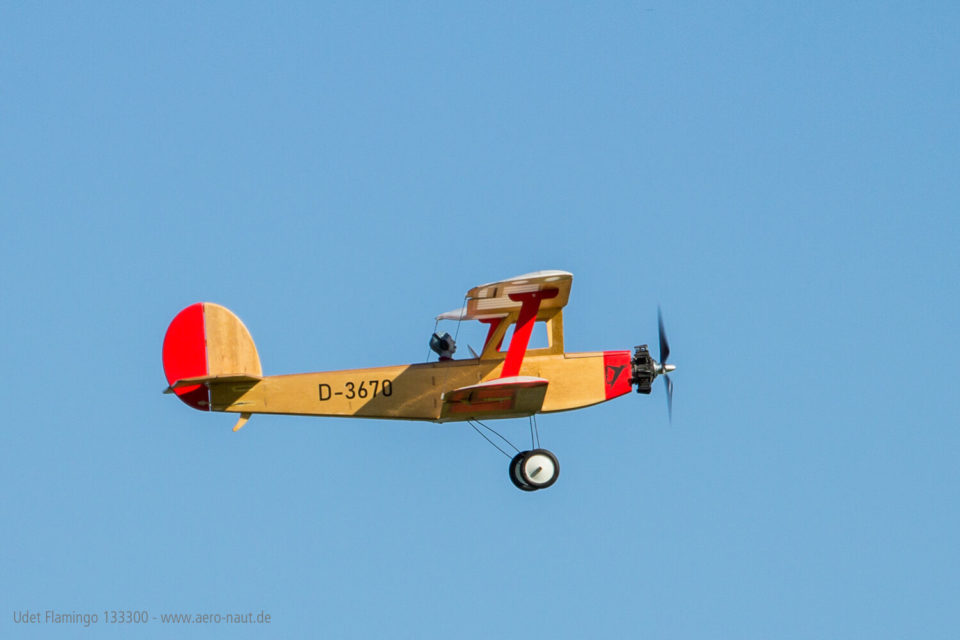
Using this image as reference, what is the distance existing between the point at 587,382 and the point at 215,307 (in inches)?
237

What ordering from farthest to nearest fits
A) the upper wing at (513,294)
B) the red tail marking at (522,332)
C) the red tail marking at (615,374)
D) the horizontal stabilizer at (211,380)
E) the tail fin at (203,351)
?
the red tail marking at (615,374), the tail fin at (203,351), the horizontal stabilizer at (211,380), the red tail marking at (522,332), the upper wing at (513,294)

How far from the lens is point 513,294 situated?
2302 centimetres

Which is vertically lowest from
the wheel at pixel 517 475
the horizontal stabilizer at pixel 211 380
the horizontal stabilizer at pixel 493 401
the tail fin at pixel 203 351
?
the wheel at pixel 517 475

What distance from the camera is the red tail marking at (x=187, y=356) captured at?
23.3 metres

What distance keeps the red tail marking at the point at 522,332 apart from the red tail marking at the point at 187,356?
15.6 ft

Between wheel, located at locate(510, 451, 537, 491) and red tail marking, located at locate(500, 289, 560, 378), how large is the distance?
152 cm

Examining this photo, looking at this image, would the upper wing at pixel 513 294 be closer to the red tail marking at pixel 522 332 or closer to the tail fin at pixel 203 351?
the red tail marking at pixel 522 332

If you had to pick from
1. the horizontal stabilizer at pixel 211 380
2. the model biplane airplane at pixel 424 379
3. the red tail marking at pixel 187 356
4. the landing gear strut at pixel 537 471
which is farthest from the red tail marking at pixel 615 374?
the red tail marking at pixel 187 356

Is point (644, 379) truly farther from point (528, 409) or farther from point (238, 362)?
point (238, 362)

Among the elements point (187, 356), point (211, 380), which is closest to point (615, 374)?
point (211, 380)

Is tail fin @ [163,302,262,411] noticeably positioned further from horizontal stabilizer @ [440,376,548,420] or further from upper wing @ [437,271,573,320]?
upper wing @ [437,271,573,320]

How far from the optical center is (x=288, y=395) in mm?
23312

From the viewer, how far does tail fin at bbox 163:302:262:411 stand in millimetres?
23344

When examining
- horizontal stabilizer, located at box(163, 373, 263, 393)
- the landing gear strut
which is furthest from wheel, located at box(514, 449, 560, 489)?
horizontal stabilizer, located at box(163, 373, 263, 393)
